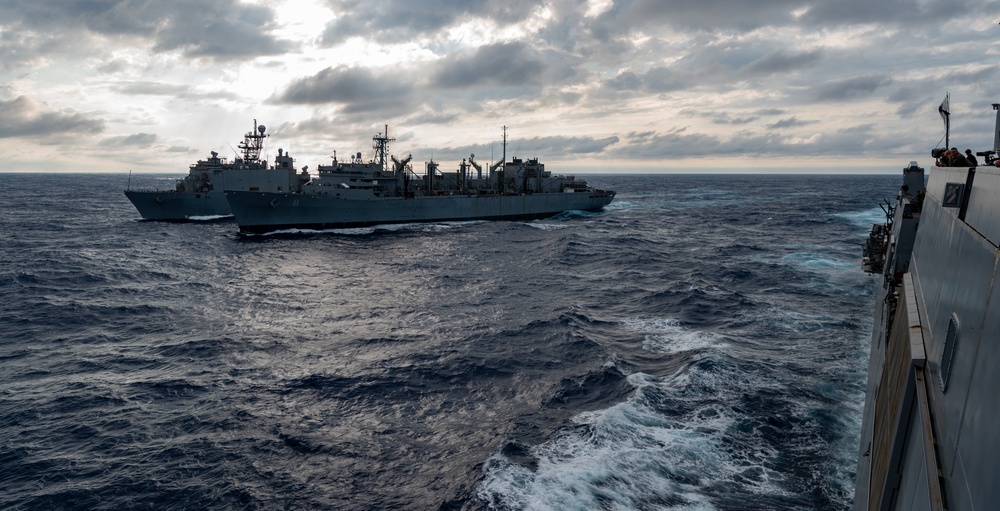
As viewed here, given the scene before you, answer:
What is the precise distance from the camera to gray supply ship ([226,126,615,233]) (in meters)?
57.0

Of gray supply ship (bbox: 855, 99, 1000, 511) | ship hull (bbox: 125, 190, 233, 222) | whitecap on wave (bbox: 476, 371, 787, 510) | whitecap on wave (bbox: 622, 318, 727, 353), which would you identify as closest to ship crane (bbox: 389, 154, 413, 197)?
ship hull (bbox: 125, 190, 233, 222)

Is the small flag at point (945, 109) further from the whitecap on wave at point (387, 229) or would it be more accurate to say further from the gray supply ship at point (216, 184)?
the gray supply ship at point (216, 184)

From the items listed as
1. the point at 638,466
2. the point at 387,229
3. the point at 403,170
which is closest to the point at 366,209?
the point at 387,229

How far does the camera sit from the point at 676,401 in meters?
15.8

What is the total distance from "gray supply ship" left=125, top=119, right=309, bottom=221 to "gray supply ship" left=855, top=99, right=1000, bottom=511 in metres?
62.7

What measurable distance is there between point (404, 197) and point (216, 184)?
25613 mm

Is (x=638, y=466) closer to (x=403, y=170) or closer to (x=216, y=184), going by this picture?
(x=403, y=170)

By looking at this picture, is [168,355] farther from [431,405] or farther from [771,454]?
[771,454]

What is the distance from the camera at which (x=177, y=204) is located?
68.0m

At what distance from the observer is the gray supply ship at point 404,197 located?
57.0 m

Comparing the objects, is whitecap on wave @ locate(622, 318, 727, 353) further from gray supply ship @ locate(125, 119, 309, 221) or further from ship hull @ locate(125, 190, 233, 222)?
ship hull @ locate(125, 190, 233, 222)

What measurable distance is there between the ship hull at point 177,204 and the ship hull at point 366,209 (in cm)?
1698

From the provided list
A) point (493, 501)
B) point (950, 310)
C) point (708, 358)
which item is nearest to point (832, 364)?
point (708, 358)

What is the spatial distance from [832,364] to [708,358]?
13.4 ft
